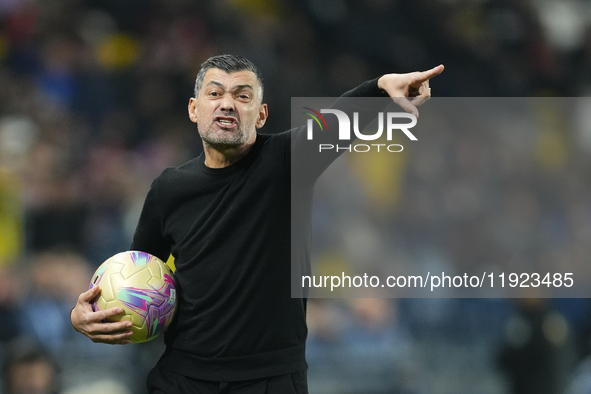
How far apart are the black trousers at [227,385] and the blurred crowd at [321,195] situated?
1.85 m

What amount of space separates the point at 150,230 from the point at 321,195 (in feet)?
7.80

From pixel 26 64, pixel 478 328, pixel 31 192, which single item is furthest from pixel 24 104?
pixel 478 328

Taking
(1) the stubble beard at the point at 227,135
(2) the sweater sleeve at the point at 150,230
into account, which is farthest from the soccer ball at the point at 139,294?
(1) the stubble beard at the point at 227,135

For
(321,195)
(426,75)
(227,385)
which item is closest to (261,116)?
(426,75)

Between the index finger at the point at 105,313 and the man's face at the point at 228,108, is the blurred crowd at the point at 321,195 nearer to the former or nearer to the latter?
the index finger at the point at 105,313

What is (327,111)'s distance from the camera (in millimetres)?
2855

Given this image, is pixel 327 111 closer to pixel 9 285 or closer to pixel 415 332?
pixel 415 332

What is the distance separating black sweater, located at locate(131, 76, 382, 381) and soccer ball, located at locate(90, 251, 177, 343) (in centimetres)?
8

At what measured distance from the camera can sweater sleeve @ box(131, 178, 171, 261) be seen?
124 inches

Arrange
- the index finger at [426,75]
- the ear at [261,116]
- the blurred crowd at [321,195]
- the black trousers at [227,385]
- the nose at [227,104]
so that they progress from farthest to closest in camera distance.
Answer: the blurred crowd at [321,195] → the ear at [261,116] → the nose at [227,104] → the black trousers at [227,385] → the index finger at [426,75]

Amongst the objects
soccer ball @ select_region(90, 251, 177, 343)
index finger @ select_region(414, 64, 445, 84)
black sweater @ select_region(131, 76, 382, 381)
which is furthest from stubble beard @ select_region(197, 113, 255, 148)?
index finger @ select_region(414, 64, 445, 84)

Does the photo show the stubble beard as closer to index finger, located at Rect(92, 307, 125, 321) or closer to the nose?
Answer: the nose

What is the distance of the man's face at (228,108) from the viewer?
2.93 meters

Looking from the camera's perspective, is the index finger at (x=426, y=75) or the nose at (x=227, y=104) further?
the nose at (x=227, y=104)
